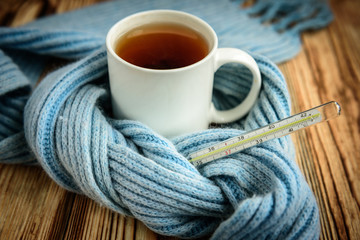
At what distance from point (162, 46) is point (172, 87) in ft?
0.35

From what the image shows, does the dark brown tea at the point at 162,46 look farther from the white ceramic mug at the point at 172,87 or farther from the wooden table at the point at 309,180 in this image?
the wooden table at the point at 309,180

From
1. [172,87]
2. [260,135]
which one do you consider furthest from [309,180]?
[172,87]

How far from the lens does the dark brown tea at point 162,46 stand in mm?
485

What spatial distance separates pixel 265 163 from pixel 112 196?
0.63ft

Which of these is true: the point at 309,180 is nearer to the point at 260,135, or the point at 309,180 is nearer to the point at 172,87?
the point at 260,135

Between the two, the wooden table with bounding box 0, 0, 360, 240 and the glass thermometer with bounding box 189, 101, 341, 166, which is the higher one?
the glass thermometer with bounding box 189, 101, 341, 166

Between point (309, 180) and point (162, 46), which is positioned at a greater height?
point (162, 46)

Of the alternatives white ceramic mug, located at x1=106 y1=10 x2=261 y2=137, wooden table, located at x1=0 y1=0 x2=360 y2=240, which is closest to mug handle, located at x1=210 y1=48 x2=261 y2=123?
white ceramic mug, located at x1=106 y1=10 x2=261 y2=137

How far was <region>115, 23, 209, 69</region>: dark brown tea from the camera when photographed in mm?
485

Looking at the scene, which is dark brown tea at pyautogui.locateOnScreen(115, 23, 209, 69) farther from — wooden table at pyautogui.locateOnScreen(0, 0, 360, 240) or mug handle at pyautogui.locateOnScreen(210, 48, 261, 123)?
wooden table at pyautogui.locateOnScreen(0, 0, 360, 240)

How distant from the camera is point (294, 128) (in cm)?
44

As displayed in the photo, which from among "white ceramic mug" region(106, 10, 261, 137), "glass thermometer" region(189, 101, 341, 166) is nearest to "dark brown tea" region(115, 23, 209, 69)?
"white ceramic mug" region(106, 10, 261, 137)

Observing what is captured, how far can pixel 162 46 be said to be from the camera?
1.67 feet

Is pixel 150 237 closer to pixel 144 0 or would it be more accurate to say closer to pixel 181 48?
pixel 181 48
